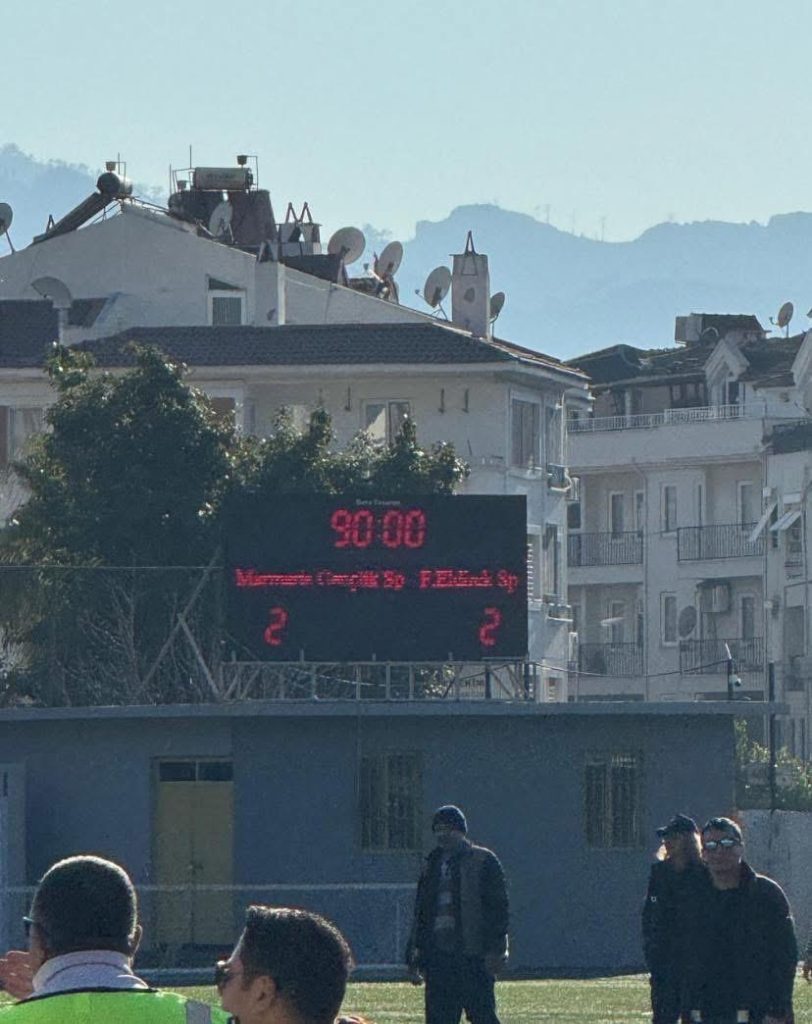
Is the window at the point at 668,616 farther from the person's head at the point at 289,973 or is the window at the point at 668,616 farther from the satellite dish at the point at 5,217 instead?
the person's head at the point at 289,973

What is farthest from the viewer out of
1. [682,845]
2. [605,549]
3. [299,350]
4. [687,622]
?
[605,549]

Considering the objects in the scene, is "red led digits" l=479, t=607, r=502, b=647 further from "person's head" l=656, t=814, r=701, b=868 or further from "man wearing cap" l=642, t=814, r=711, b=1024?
"person's head" l=656, t=814, r=701, b=868

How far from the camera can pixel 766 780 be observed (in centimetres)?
6141

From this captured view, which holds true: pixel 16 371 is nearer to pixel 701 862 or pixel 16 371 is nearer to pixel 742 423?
pixel 742 423

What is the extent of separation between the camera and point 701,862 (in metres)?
14.9

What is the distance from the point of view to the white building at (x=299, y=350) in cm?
6594

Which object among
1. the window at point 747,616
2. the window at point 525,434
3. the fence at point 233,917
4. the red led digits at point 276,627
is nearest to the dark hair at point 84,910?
the fence at point 233,917

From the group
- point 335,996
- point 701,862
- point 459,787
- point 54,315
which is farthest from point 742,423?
point 335,996

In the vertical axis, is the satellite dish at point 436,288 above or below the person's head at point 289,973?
above

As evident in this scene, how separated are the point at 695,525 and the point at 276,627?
56.2m

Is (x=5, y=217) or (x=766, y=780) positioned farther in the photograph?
(x=5, y=217)

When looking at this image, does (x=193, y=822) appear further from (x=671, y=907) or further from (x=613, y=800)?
(x=671, y=907)

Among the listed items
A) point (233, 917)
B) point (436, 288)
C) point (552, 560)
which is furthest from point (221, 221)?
point (233, 917)

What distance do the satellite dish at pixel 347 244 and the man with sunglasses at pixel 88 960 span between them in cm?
7067
